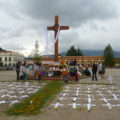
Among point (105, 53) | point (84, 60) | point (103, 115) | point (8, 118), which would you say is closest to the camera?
point (8, 118)

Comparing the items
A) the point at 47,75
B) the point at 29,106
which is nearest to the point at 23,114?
the point at 29,106

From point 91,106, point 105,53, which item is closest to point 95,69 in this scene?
point 91,106

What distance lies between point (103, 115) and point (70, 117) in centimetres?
99

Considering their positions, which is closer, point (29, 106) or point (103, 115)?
point (103, 115)

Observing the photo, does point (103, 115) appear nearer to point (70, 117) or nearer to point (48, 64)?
point (70, 117)

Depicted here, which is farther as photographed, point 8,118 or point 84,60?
point 84,60

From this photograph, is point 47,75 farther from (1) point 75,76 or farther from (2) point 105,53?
(2) point 105,53

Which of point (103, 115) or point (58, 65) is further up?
point (58, 65)

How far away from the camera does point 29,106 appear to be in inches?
287

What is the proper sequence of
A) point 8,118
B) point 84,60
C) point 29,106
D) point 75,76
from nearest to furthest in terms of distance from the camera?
point 8,118 < point 29,106 < point 75,76 < point 84,60

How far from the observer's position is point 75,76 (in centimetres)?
1769

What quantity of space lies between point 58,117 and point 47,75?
13479 millimetres

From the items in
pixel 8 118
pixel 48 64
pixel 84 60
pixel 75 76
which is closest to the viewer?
pixel 8 118

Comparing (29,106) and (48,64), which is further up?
(48,64)
